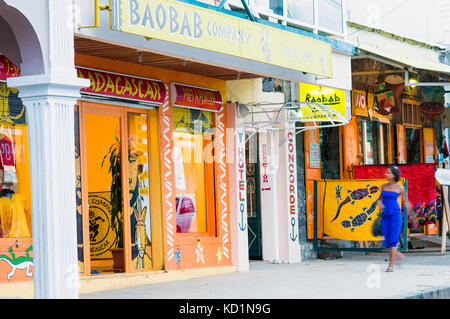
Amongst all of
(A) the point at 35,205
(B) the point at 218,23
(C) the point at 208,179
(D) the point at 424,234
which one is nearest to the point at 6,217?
(A) the point at 35,205

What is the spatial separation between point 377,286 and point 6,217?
4643mm

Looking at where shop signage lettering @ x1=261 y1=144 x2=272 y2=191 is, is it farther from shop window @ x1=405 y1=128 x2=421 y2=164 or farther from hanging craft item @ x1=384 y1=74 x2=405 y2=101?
shop window @ x1=405 y1=128 x2=421 y2=164

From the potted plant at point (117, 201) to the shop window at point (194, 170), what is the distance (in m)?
1.11

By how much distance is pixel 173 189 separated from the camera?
13.2 metres

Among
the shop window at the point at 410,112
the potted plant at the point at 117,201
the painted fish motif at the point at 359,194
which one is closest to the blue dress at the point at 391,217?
the painted fish motif at the point at 359,194

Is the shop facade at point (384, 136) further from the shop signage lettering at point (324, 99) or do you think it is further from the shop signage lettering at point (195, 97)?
the shop signage lettering at point (195, 97)

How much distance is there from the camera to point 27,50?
27.1 ft

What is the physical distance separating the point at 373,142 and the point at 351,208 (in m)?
4.51

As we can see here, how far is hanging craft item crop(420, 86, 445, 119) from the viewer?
20069 mm

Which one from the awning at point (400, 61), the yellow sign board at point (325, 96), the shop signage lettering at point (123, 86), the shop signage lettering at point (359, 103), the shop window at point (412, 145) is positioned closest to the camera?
the shop signage lettering at point (123, 86)

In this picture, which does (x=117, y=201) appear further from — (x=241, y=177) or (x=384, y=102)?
(x=384, y=102)

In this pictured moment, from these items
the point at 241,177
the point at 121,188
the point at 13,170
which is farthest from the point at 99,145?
the point at 241,177

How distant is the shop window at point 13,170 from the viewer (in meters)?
10.4

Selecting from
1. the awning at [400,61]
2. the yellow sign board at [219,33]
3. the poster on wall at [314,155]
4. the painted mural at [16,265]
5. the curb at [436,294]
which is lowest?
the curb at [436,294]
